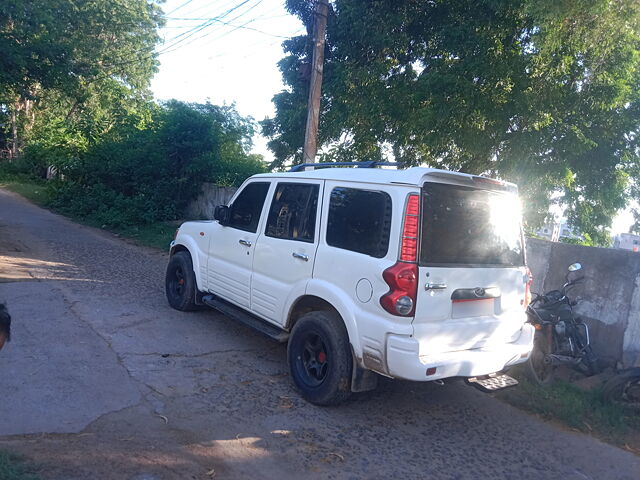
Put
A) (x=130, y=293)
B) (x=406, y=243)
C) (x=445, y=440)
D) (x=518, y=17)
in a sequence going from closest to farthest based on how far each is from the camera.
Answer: (x=406, y=243), (x=445, y=440), (x=130, y=293), (x=518, y=17)

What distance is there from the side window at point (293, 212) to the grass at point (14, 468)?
106 inches

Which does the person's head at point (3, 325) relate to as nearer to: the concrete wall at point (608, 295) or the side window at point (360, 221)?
the side window at point (360, 221)

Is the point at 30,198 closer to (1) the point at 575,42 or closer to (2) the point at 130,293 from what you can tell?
(2) the point at 130,293

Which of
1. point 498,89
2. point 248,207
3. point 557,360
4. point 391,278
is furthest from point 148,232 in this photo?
point 391,278

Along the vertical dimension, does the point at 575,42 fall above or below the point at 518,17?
below

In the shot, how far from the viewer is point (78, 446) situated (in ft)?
11.1

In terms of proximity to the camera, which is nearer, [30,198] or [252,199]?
[252,199]

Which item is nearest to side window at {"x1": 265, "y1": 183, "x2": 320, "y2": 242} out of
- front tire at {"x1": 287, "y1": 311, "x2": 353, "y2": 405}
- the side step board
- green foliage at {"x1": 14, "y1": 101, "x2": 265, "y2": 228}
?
front tire at {"x1": 287, "y1": 311, "x2": 353, "y2": 405}

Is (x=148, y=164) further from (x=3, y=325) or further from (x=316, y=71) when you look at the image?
(x=3, y=325)

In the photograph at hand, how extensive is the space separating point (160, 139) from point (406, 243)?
42.9 ft

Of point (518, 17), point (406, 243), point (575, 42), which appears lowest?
point (406, 243)

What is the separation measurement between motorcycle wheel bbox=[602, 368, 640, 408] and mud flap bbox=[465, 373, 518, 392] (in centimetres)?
136

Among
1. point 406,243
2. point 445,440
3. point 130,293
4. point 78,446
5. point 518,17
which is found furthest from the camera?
point 518,17

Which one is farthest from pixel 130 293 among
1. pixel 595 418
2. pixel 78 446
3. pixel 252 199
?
pixel 595 418
